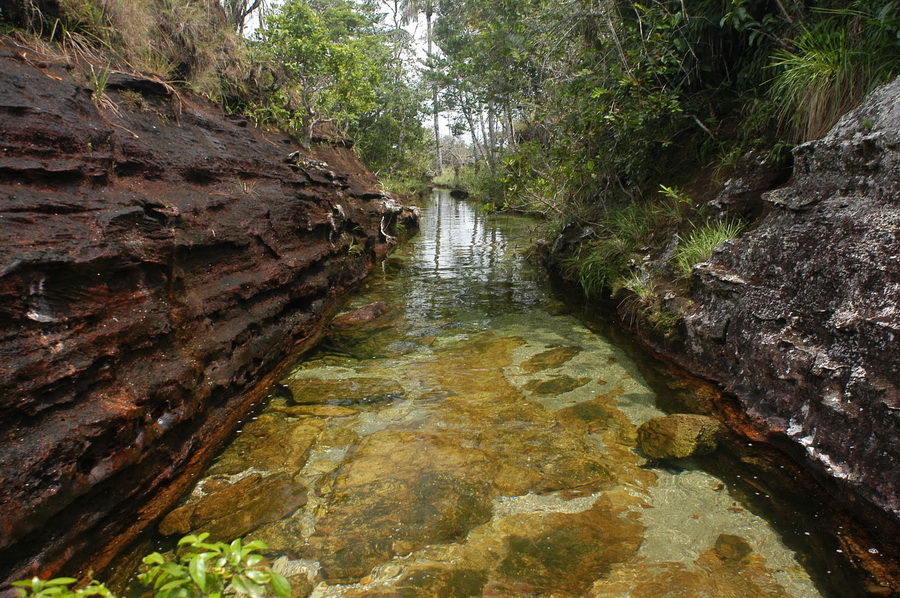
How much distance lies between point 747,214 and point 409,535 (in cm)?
446

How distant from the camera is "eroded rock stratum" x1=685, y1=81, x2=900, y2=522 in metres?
2.62

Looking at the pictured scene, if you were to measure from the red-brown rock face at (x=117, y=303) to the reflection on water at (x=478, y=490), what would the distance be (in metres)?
0.45

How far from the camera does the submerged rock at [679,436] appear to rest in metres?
3.31

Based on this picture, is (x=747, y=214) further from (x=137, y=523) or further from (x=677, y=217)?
(x=137, y=523)

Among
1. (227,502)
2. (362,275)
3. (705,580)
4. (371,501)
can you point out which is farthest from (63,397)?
(362,275)

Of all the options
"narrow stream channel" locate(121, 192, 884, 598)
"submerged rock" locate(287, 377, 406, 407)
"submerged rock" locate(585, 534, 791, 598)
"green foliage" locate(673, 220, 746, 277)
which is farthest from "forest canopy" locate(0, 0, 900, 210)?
"submerged rock" locate(287, 377, 406, 407)

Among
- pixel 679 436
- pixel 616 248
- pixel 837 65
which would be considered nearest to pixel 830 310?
pixel 679 436

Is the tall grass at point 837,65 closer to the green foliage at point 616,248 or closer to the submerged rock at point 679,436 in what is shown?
the green foliage at point 616,248

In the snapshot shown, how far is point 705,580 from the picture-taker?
7.55ft

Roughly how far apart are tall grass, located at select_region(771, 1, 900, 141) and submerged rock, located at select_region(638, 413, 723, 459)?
278cm

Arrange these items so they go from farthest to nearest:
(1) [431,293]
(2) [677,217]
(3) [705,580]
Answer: (1) [431,293] → (2) [677,217] → (3) [705,580]

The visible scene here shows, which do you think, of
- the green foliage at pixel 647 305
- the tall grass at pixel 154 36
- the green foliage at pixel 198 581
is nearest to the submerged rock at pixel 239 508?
the green foliage at pixel 198 581

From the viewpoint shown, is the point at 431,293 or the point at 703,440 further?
the point at 431,293

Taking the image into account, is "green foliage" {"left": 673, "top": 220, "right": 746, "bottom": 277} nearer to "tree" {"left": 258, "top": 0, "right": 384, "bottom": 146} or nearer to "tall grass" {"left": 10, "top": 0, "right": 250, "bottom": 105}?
"tall grass" {"left": 10, "top": 0, "right": 250, "bottom": 105}
